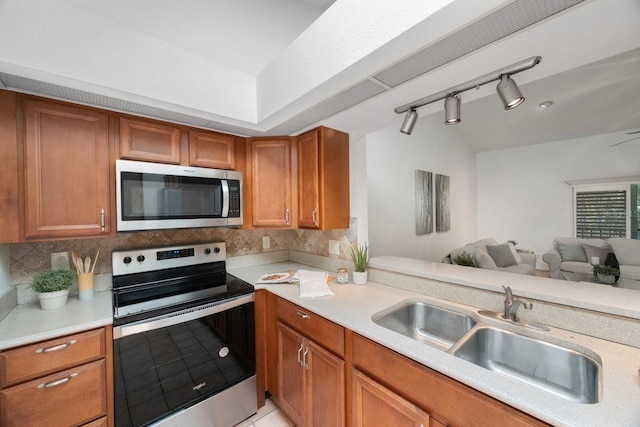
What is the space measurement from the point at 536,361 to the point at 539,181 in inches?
139

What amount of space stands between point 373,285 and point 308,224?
674mm

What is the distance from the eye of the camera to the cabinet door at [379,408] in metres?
A: 0.94

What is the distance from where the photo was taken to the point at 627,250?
8.43 ft

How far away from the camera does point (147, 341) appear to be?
132 cm

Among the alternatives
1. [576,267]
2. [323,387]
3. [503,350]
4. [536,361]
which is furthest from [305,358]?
[576,267]

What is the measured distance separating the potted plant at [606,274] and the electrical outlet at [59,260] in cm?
466

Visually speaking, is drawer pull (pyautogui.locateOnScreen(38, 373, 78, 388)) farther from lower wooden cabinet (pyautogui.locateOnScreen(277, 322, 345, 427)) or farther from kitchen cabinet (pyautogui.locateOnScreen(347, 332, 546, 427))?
kitchen cabinet (pyautogui.locateOnScreen(347, 332, 546, 427))

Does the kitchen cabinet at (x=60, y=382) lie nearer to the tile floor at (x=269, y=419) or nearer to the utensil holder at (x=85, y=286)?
the utensil holder at (x=85, y=286)

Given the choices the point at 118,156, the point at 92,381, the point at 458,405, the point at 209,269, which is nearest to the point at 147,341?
the point at 92,381

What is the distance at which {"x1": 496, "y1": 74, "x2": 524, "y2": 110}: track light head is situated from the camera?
1.01m

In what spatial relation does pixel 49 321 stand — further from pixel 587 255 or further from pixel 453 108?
pixel 587 255

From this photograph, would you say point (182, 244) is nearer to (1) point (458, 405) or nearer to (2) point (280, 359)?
(2) point (280, 359)

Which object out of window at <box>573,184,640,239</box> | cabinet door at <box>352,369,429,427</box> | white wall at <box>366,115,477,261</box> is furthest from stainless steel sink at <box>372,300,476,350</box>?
window at <box>573,184,640,239</box>

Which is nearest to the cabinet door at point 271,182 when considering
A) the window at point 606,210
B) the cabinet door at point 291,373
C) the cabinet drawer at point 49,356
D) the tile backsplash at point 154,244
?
the tile backsplash at point 154,244
